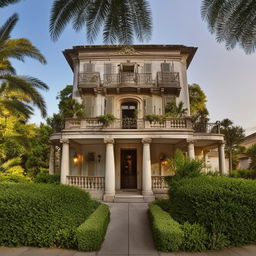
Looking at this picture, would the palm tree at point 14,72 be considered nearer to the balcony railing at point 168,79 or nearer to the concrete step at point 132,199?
the concrete step at point 132,199

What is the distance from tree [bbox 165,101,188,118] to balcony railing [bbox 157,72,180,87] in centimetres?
151

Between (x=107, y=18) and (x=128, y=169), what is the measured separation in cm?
1270

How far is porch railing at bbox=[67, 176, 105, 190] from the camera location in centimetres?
1217

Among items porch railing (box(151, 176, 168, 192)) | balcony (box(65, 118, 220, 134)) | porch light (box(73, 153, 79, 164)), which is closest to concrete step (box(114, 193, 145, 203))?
porch railing (box(151, 176, 168, 192))

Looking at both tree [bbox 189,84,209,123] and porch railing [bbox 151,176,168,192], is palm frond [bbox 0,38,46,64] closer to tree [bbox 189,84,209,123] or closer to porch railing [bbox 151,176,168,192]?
porch railing [bbox 151,176,168,192]

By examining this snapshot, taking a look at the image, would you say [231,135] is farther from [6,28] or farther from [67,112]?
[6,28]

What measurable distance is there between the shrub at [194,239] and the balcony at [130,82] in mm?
11564

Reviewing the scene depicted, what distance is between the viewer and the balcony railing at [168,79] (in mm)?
15188

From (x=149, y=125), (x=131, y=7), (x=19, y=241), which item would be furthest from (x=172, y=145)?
(x=131, y=7)

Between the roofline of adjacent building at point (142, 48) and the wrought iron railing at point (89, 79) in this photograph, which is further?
the roofline of adjacent building at point (142, 48)

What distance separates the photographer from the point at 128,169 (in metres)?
14.9

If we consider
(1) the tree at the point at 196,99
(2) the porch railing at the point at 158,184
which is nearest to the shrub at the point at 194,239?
(2) the porch railing at the point at 158,184

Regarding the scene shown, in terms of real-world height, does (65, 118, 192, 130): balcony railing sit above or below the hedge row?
above

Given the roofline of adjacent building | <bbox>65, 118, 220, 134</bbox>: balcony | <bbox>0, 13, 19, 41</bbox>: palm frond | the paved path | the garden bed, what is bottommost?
the paved path
